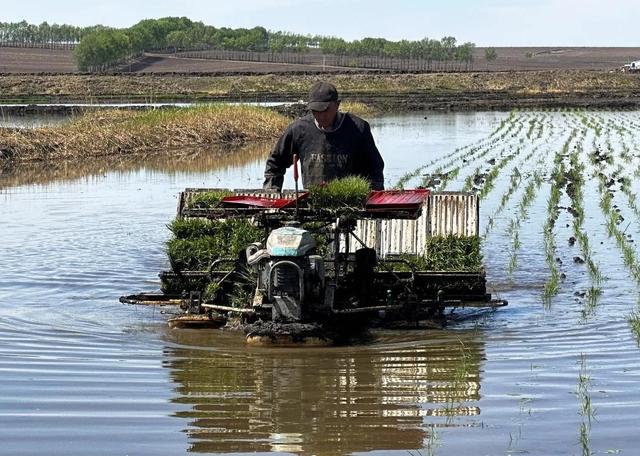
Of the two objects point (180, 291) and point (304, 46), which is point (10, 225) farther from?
point (304, 46)

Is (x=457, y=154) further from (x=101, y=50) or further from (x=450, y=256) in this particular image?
(x=101, y=50)

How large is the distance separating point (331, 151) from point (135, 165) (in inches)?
685

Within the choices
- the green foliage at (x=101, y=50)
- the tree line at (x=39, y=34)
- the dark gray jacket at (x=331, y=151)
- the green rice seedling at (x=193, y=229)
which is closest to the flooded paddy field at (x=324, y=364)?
the green rice seedling at (x=193, y=229)

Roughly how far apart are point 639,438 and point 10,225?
11371 millimetres

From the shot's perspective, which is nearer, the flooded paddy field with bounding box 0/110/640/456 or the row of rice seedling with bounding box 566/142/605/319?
the flooded paddy field with bounding box 0/110/640/456

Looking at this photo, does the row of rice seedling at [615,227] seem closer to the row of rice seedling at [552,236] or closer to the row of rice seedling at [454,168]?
the row of rice seedling at [552,236]

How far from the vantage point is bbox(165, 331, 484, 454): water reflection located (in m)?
6.29

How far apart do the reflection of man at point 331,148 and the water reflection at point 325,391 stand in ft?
4.43

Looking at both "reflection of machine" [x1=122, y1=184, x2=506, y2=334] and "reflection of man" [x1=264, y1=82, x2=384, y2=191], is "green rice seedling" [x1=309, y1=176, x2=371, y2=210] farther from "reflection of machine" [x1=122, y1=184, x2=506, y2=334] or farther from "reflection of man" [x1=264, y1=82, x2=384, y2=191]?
"reflection of man" [x1=264, y1=82, x2=384, y2=191]

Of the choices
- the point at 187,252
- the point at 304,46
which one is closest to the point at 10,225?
the point at 187,252

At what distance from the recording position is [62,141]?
28.5 meters

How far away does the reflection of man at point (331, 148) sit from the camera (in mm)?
9695

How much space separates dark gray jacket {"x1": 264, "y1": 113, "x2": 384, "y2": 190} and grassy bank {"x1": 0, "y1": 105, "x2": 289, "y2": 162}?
17846mm

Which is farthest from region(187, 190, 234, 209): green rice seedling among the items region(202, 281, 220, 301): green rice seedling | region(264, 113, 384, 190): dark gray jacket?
region(202, 281, 220, 301): green rice seedling
